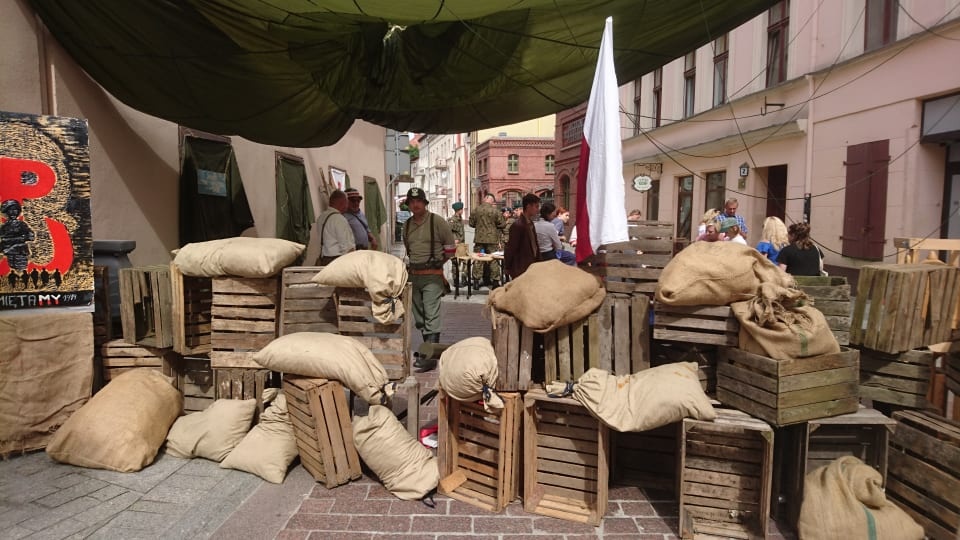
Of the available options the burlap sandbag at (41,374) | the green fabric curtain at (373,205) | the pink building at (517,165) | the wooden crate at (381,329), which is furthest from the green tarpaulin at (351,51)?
the pink building at (517,165)

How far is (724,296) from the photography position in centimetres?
349

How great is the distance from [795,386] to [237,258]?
3912 mm

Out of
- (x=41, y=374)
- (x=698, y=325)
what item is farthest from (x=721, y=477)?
(x=41, y=374)

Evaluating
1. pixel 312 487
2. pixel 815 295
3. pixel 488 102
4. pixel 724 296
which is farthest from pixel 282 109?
pixel 815 295

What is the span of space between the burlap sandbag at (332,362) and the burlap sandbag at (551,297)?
987 mm

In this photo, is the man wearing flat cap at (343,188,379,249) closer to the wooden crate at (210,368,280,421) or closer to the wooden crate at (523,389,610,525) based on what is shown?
the wooden crate at (210,368,280,421)

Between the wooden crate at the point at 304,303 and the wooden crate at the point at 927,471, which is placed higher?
the wooden crate at the point at 304,303

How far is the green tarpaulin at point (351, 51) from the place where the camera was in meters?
4.48

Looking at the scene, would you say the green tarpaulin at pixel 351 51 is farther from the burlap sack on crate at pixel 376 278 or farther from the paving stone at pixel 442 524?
the paving stone at pixel 442 524

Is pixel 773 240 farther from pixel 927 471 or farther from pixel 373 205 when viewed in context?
pixel 373 205

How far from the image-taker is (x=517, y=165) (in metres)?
45.1

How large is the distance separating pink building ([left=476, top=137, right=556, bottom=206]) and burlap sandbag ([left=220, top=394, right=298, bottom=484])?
41.1 meters

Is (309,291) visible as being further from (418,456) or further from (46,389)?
(46,389)

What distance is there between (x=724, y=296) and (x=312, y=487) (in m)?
2.90
